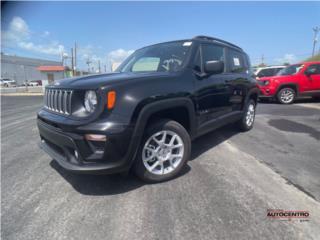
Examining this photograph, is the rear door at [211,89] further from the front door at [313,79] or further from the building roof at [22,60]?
the building roof at [22,60]

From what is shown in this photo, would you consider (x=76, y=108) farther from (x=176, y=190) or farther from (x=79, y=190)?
(x=176, y=190)

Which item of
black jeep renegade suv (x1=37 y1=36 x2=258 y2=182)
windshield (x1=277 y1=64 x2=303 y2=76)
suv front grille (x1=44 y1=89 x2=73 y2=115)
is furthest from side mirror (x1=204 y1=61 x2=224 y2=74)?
windshield (x1=277 y1=64 x2=303 y2=76)

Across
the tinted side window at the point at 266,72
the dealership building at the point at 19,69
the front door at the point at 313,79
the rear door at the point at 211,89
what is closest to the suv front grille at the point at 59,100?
the rear door at the point at 211,89

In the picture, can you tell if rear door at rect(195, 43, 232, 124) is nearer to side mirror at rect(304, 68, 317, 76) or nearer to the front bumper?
the front bumper

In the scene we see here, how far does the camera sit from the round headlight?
2262 mm

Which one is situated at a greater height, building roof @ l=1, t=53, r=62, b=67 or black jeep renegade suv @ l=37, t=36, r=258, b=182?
building roof @ l=1, t=53, r=62, b=67

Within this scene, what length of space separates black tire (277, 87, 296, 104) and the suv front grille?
9.84 meters

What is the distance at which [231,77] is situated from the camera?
13.4 ft

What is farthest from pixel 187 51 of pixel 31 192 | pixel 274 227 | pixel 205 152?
pixel 31 192

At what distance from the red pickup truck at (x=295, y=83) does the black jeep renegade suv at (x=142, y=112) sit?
23.2ft

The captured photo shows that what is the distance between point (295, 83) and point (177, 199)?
9504 mm

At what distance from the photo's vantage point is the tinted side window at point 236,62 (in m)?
4.31

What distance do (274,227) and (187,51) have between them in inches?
97.4

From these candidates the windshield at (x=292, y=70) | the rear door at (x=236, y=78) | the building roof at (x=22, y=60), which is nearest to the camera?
the rear door at (x=236, y=78)
